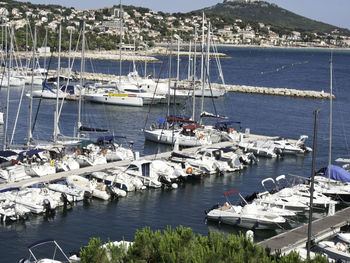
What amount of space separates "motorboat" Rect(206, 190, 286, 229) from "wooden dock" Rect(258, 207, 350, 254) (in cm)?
123

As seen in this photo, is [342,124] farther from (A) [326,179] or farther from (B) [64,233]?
(B) [64,233]

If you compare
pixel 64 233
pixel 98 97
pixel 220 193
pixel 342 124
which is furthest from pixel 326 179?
pixel 98 97

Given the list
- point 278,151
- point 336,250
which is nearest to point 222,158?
point 278,151

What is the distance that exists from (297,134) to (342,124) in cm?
888

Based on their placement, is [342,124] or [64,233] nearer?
[64,233]

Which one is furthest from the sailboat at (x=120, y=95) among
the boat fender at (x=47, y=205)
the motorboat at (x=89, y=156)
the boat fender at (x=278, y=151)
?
the boat fender at (x=47, y=205)

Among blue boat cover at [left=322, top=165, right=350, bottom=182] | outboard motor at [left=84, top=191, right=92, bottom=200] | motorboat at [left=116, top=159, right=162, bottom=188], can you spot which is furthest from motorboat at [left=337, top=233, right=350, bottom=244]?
outboard motor at [left=84, top=191, right=92, bottom=200]

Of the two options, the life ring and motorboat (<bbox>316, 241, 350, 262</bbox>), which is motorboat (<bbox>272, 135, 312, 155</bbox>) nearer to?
the life ring

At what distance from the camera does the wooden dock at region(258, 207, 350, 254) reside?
21.0 metres

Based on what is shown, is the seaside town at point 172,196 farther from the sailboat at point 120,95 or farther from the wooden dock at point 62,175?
the sailboat at point 120,95

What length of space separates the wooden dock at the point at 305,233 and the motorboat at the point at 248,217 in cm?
123

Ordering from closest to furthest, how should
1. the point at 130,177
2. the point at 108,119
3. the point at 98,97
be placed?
the point at 130,177 < the point at 108,119 < the point at 98,97

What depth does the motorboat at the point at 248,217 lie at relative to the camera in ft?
78.7

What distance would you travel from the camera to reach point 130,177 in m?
29.8
